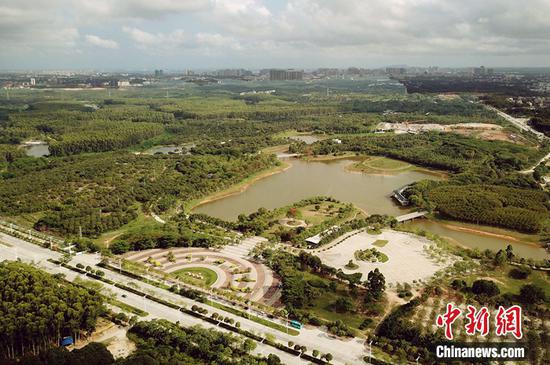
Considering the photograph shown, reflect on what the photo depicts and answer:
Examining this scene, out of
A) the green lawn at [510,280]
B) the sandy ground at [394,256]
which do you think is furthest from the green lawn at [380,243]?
the green lawn at [510,280]

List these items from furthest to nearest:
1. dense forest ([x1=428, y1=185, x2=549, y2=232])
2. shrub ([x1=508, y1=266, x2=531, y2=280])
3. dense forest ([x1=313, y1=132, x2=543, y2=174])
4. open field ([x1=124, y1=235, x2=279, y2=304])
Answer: dense forest ([x1=313, y1=132, x2=543, y2=174])
dense forest ([x1=428, y1=185, x2=549, y2=232])
shrub ([x1=508, y1=266, x2=531, y2=280])
open field ([x1=124, y1=235, x2=279, y2=304])

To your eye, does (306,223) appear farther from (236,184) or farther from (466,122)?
(466,122)

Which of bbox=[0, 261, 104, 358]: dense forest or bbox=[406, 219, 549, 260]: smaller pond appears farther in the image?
bbox=[406, 219, 549, 260]: smaller pond

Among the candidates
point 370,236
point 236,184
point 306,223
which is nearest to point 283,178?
point 236,184

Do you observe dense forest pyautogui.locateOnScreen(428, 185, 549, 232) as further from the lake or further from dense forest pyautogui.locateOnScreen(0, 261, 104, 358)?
the lake

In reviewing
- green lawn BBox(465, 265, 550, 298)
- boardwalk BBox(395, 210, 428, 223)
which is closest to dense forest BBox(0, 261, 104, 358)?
green lawn BBox(465, 265, 550, 298)
